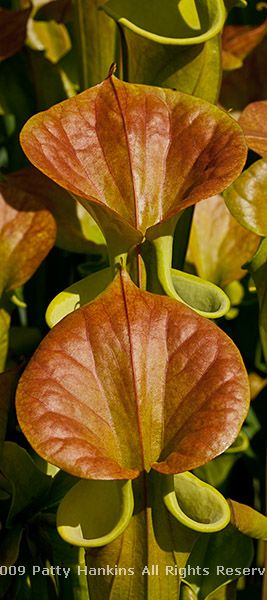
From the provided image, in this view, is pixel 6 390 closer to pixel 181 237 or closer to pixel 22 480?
pixel 22 480

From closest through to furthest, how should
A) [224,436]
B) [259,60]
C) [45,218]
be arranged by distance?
[224,436]
[45,218]
[259,60]

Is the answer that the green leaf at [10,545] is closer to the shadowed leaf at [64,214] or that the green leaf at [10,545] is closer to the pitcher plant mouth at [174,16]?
the shadowed leaf at [64,214]

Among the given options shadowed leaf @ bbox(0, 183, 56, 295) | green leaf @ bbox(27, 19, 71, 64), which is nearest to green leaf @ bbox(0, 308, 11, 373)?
shadowed leaf @ bbox(0, 183, 56, 295)

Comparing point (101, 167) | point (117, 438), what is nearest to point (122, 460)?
point (117, 438)

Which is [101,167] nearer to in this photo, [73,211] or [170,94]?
[170,94]

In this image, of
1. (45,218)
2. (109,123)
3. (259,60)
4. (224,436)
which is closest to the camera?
(224,436)

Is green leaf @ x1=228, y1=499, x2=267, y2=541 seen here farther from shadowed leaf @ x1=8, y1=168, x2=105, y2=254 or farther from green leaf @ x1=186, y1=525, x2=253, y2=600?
shadowed leaf @ x1=8, y1=168, x2=105, y2=254
